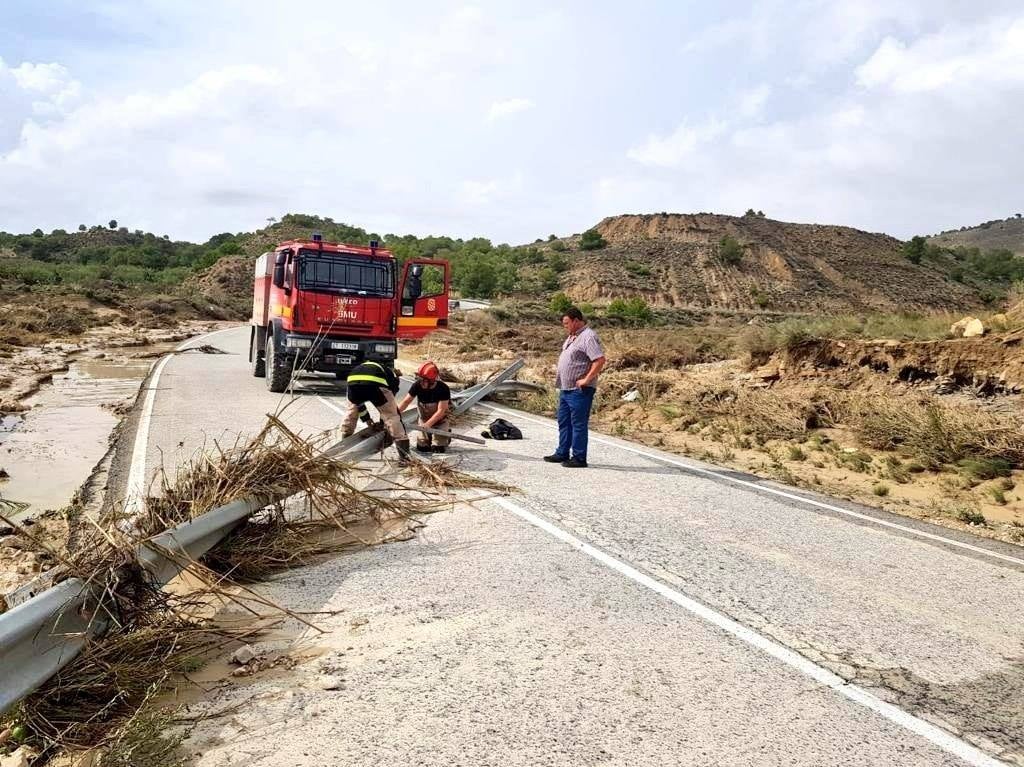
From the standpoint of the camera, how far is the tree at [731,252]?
9900 centimetres

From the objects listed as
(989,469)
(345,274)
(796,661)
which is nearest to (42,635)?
(796,661)

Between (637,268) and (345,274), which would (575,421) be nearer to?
(345,274)

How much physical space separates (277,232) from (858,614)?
135 metres

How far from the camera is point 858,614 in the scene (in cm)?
497

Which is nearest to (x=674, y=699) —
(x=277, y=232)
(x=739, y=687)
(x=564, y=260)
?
(x=739, y=687)

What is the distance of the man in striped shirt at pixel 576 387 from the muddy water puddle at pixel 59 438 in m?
5.14

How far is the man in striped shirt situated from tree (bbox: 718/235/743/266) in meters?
93.6

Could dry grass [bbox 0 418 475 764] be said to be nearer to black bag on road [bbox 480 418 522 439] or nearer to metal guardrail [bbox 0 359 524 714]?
metal guardrail [bbox 0 359 524 714]

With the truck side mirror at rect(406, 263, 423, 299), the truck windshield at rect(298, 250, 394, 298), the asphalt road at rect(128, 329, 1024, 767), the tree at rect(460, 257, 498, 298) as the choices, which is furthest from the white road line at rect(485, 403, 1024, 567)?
the tree at rect(460, 257, 498, 298)

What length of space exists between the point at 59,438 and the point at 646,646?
9528 mm

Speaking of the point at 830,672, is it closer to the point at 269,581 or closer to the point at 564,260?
the point at 269,581

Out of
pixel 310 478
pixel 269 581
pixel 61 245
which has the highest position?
pixel 61 245

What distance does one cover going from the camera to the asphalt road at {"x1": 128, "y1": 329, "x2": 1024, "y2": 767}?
3.33 meters

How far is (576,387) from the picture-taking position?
30.8 feet
